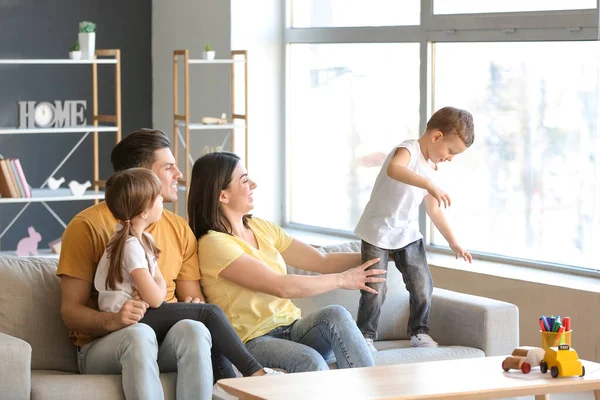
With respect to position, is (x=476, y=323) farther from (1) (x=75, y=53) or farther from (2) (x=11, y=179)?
(1) (x=75, y=53)

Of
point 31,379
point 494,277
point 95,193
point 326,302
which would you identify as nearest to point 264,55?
point 95,193

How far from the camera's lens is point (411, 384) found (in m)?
2.88

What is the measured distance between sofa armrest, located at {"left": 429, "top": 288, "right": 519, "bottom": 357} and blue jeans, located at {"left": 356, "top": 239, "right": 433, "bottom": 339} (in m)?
0.09

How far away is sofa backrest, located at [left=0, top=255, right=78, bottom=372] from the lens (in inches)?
134

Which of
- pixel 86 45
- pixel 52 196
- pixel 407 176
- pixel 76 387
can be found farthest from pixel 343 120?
pixel 76 387

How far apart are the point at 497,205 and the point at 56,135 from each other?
2.82 m

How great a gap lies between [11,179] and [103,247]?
8.46ft

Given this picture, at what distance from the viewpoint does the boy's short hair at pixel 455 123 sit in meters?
3.95

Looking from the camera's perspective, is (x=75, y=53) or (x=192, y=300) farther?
(x=75, y=53)

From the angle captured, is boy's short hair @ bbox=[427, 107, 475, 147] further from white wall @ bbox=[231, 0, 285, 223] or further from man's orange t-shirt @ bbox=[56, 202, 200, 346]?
white wall @ bbox=[231, 0, 285, 223]

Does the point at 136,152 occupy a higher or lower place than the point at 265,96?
lower

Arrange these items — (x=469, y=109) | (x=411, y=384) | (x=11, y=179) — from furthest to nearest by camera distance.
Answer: (x=11, y=179) → (x=469, y=109) → (x=411, y=384)

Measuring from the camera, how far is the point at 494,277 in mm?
5027

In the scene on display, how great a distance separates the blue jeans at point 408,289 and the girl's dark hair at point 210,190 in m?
0.65
